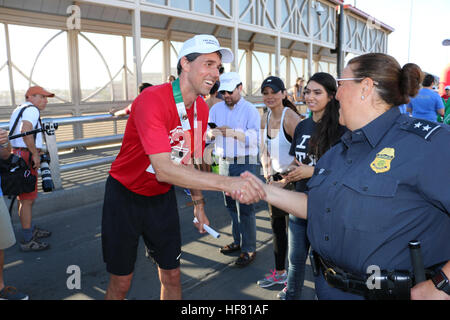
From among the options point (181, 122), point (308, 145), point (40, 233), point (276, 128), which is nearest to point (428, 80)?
point (276, 128)

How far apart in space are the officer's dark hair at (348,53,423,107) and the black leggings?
6.71ft

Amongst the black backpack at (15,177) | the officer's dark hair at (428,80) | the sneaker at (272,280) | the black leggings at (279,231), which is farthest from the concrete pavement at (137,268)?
the officer's dark hair at (428,80)

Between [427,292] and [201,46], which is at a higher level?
[201,46]

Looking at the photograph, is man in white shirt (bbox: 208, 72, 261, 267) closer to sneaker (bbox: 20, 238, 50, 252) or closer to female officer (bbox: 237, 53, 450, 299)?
sneaker (bbox: 20, 238, 50, 252)

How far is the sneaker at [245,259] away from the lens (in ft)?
14.4

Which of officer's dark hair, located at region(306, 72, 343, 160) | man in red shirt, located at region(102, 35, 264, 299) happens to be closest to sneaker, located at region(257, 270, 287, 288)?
man in red shirt, located at region(102, 35, 264, 299)

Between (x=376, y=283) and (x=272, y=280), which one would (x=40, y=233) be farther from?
(x=376, y=283)

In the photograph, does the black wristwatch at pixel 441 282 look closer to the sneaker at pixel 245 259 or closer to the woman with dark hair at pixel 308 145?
the woman with dark hair at pixel 308 145

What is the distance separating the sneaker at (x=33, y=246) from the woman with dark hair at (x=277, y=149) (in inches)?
110

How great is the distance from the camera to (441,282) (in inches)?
60.7

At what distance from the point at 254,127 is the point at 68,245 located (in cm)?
288

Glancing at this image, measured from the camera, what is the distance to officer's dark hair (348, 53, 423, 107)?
1833 mm

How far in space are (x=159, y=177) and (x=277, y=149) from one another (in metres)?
1.73
